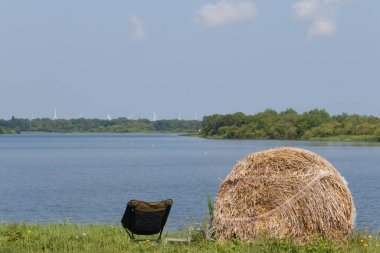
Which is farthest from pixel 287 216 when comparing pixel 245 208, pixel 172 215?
pixel 172 215

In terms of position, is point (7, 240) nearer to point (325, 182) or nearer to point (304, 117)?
point (325, 182)

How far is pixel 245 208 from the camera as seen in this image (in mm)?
12289

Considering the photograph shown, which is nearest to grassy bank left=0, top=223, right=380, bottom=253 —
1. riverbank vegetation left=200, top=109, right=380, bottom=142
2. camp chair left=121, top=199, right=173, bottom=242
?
camp chair left=121, top=199, right=173, bottom=242

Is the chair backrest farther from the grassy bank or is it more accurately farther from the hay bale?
the hay bale

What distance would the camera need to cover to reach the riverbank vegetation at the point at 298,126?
519 ft

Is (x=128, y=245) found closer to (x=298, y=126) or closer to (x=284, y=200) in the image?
(x=284, y=200)

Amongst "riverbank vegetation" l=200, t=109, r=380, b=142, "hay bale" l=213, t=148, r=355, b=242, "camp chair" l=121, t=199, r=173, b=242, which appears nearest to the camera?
"hay bale" l=213, t=148, r=355, b=242

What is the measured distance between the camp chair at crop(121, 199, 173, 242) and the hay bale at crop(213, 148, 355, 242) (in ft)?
3.03

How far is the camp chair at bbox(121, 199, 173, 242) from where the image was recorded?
1235cm

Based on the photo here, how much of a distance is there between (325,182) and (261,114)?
18140cm

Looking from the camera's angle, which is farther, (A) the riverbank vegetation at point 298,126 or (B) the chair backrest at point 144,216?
(A) the riverbank vegetation at point 298,126

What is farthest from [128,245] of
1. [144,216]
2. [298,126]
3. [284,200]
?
[298,126]

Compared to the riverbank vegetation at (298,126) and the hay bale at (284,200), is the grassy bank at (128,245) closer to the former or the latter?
the hay bale at (284,200)

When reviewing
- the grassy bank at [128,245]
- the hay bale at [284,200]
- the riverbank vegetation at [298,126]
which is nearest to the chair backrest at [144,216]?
the grassy bank at [128,245]
